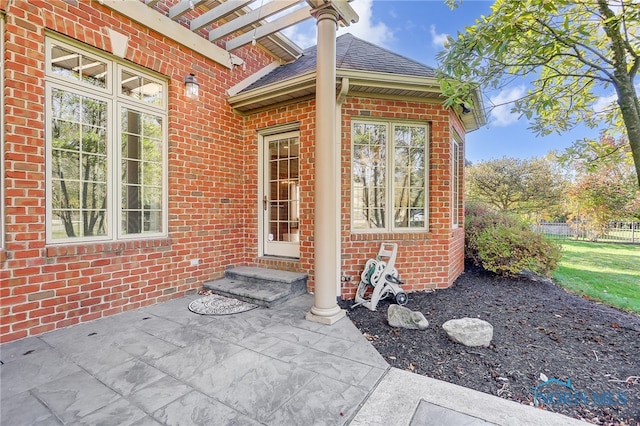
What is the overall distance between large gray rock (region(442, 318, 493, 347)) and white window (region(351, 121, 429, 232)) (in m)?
1.92

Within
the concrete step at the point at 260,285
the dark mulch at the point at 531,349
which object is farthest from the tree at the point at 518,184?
the concrete step at the point at 260,285

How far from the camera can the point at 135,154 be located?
383cm

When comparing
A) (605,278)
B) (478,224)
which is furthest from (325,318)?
(605,278)

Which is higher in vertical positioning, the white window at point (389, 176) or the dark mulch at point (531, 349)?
the white window at point (389, 176)

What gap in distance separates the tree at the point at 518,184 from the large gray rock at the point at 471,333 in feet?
40.3

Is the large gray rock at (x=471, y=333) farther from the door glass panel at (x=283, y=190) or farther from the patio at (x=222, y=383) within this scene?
the door glass panel at (x=283, y=190)

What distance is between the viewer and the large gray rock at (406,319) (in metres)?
3.11

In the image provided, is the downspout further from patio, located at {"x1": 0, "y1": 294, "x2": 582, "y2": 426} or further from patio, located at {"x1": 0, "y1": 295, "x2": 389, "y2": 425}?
patio, located at {"x1": 0, "y1": 294, "x2": 582, "y2": 426}

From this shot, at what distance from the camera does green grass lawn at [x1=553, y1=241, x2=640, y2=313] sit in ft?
14.8

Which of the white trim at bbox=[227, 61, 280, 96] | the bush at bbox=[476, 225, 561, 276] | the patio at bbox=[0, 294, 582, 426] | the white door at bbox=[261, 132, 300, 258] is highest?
the white trim at bbox=[227, 61, 280, 96]

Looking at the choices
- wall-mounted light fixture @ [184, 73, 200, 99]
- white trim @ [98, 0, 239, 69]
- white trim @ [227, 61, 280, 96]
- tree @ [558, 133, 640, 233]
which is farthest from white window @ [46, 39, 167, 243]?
tree @ [558, 133, 640, 233]

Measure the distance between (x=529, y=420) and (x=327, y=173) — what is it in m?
2.60

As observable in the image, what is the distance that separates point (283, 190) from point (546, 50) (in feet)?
12.3

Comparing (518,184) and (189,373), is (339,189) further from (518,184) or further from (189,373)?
(518,184)
